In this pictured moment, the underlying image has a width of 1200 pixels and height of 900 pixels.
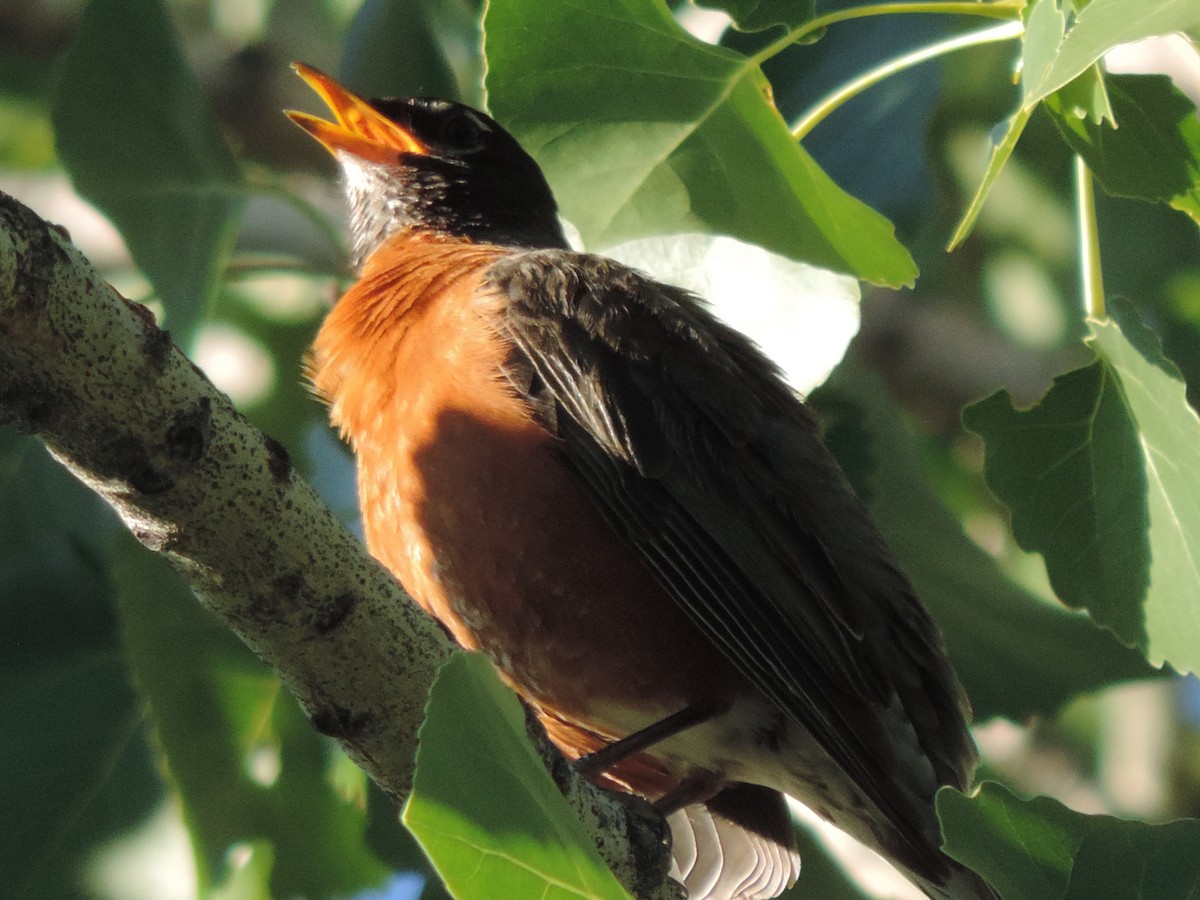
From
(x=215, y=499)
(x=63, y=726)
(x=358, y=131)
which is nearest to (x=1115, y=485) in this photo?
(x=215, y=499)

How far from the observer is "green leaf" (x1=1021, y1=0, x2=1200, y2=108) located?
71.6 inches

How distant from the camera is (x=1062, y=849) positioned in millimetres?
1885

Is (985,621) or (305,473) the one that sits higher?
(985,621)

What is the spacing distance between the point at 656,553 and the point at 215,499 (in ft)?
3.47

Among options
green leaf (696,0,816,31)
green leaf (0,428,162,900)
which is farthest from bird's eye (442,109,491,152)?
green leaf (696,0,816,31)

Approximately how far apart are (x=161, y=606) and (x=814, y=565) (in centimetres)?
124

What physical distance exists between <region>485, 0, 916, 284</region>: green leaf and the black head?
4.46 feet

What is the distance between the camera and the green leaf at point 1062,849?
5.97 feet

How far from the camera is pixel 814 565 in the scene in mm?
2980

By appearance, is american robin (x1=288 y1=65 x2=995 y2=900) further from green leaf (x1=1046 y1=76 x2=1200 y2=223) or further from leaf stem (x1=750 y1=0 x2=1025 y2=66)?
green leaf (x1=1046 y1=76 x2=1200 y2=223)

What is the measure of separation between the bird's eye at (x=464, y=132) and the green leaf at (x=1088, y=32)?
2.35 metres

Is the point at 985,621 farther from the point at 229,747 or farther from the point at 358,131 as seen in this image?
the point at 358,131

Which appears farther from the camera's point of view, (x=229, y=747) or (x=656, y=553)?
(x=229, y=747)

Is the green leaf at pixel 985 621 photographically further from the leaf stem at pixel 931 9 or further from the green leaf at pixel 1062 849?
the green leaf at pixel 1062 849
